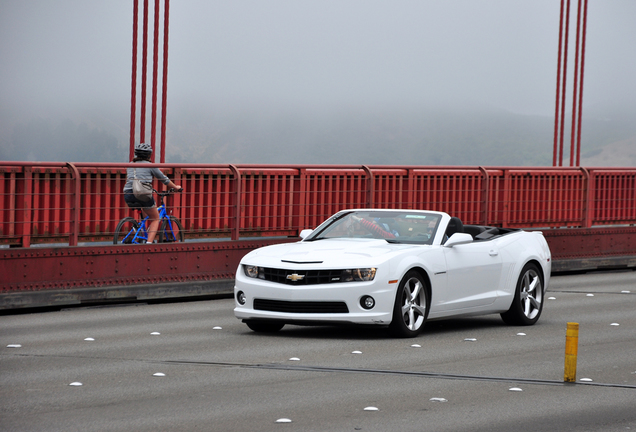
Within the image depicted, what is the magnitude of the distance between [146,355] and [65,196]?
514cm

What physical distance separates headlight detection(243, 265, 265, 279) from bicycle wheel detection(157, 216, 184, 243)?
4321 mm

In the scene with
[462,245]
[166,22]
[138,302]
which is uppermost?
[166,22]

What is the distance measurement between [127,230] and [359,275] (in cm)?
558

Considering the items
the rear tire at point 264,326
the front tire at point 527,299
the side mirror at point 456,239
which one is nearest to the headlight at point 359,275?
the rear tire at point 264,326

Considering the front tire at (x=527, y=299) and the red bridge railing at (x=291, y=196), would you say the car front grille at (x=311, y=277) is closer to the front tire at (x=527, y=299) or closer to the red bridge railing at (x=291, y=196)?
the front tire at (x=527, y=299)

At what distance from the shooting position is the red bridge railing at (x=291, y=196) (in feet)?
44.2

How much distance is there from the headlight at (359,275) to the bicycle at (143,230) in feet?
17.0

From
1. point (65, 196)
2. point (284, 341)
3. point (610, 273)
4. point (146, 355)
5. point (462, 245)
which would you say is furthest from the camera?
point (610, 273)

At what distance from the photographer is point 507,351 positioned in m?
9.62

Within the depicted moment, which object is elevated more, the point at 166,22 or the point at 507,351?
the point at 166,22

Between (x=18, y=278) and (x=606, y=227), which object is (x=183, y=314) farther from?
(x=606, y=227)

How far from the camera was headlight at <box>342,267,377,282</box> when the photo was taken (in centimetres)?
996

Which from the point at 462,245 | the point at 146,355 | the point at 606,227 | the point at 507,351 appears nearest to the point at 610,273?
the point at 606,227

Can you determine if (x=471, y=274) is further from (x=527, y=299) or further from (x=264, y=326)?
(x=264, y=326)
